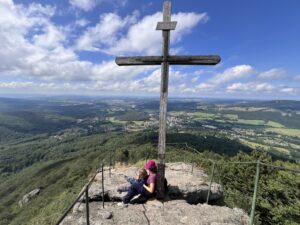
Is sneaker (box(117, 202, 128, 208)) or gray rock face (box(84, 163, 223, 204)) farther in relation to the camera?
gray rock face (box(84, 163, 223, 204))

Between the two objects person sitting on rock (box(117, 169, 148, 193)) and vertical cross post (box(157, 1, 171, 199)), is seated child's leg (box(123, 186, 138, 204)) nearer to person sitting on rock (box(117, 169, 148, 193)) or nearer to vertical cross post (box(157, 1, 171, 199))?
person sitting on rock (box(117, 169, 148, 193))

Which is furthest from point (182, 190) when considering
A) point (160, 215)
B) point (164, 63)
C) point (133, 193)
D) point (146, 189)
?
point (164, 63)

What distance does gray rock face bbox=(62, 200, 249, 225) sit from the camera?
5684 millimetres

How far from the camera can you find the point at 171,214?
6082 mm

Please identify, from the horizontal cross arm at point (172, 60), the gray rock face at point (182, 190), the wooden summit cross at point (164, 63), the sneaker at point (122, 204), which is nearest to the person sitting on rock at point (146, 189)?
the sneaker at point (122, 204)

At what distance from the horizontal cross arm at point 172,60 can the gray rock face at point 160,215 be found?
4324mm

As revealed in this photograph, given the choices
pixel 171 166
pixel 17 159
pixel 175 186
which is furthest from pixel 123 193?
pixel 17 159

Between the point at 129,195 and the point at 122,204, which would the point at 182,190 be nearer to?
the point at 129,195

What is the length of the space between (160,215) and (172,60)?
14.7 ft

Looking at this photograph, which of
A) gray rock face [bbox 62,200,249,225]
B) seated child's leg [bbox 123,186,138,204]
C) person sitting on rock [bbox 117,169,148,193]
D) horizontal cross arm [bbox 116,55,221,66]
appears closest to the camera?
gray rock face [bbox 62,200,249,225]

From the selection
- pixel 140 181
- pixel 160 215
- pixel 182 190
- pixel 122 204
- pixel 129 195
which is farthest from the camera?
pixel 182 190

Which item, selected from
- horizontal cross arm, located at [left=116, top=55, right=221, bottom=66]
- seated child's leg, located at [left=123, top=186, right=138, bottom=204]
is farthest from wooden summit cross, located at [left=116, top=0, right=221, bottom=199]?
seated child's leg, located at [left=123, top=186, right=138, bottom=204]

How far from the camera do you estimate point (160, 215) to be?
6.03m

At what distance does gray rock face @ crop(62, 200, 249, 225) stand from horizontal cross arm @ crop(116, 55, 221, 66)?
432 centimetres
